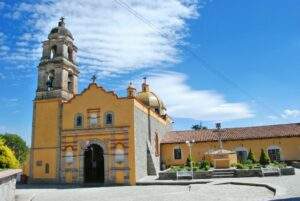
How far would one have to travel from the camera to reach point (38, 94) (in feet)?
114

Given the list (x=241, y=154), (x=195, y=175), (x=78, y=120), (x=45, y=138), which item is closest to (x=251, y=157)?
(x=241, y=154)

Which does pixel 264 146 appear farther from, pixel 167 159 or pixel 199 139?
pixel 167 159

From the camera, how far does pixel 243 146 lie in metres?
36.9

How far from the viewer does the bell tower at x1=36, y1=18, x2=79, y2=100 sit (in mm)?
33938

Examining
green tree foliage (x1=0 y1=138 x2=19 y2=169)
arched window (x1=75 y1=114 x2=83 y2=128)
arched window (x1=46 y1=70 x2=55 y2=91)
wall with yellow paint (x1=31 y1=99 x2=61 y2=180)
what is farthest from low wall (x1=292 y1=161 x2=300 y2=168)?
green tree foliage (x1=0 y1=138 x2=19 y2=169)

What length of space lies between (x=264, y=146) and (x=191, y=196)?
63.8ft

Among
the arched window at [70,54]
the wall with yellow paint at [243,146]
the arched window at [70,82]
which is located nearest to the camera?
the wall with yellow paint at [243,146]

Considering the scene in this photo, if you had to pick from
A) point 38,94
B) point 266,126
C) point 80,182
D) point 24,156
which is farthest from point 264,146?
point 24,156

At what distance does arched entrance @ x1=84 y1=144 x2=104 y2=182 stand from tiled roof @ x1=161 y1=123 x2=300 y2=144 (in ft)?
30.7

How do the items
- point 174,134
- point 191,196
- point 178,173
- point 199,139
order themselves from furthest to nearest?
point 174,134
point 199,139
point 178,173
point 191,196

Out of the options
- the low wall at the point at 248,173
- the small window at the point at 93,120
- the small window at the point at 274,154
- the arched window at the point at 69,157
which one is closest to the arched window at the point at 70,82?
the small window at the point at 93,120

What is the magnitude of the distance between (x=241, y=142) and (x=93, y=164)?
51.7 feet

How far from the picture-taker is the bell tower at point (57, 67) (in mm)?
33938

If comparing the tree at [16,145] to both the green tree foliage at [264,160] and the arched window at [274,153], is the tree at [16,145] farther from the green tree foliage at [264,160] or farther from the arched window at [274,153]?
the green tree foliage at [264,160]
